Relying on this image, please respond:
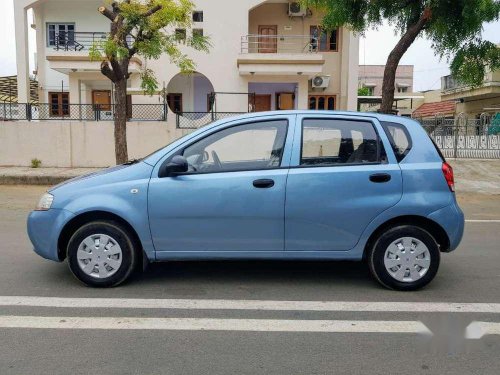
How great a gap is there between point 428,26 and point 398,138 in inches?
315

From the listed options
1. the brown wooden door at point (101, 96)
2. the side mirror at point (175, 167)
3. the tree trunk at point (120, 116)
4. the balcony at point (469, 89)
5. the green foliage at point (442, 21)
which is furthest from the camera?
the balcony at point (469, 89)

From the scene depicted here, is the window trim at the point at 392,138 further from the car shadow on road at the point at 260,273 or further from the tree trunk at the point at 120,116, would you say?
the tree trunk at the point at 120,116

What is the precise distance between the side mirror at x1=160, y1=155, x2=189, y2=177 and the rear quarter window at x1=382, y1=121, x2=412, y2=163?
1.99m

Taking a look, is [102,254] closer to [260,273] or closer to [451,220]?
[260,273]

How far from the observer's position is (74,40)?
22.7 metres

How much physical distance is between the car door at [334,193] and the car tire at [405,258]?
255 millimetres

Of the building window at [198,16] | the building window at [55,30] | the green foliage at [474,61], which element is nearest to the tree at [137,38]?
the green foliage at [474,61]

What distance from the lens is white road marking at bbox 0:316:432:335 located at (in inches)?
155

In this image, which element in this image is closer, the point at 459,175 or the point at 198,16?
the point at 459,175

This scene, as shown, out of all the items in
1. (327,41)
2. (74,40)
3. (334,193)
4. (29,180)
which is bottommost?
(29,180)

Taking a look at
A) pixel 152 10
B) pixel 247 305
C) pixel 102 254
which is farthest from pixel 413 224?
pixel 152 10

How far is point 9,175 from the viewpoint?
13766 mm

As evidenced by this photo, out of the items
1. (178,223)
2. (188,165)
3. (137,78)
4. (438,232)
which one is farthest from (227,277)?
(137,78)

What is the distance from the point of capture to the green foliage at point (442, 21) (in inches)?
429
